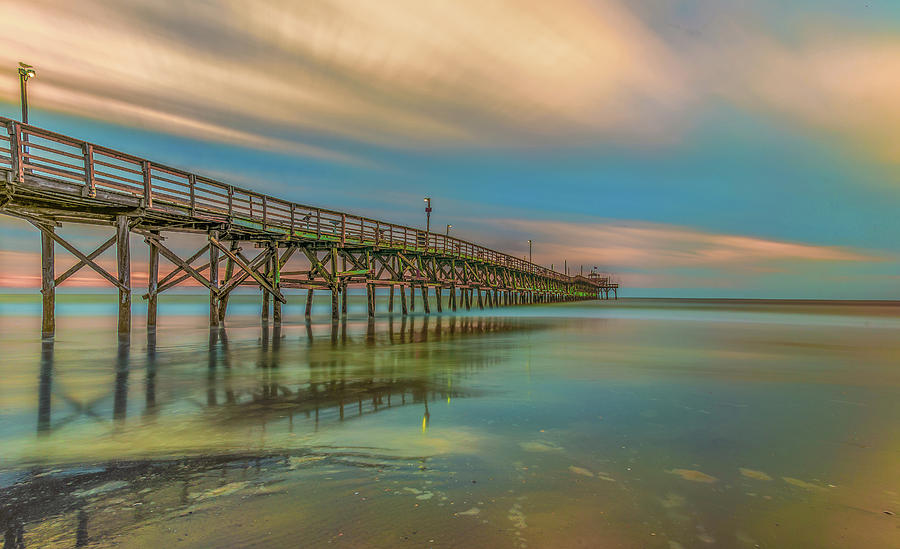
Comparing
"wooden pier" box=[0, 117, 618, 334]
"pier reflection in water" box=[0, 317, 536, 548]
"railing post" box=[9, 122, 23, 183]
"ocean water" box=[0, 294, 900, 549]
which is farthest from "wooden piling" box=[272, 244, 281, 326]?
"ocean water" box=[0, 294, 900, 549]

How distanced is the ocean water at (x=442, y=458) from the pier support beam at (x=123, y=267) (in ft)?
22.6

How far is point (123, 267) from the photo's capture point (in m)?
16.7

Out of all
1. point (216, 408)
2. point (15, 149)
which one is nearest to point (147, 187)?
point (15, 149)

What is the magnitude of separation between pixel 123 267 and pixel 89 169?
3.69 m

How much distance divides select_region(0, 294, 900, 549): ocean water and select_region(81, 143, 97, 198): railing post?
6.53 meters

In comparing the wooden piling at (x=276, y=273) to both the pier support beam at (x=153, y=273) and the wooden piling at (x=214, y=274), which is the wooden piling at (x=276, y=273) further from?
the pier support beam at (x=153, y=273)

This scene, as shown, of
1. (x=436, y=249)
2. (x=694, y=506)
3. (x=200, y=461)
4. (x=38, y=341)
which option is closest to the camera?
(x=694, y=506)

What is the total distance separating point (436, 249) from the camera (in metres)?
39.9

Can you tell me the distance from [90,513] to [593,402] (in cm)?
647

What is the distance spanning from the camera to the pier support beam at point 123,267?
54.5 ft

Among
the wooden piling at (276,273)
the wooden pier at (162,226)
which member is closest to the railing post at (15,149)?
the wooden pier at (162,226)

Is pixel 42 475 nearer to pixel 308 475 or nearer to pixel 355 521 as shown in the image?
pixel 308 475

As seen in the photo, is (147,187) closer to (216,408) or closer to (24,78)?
(24,78)

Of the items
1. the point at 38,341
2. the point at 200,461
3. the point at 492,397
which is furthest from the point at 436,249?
the point at 200,461
